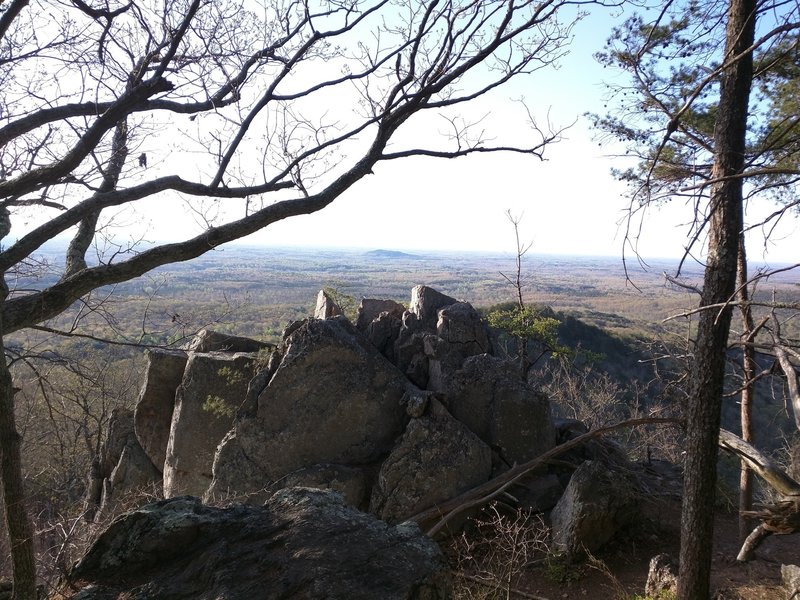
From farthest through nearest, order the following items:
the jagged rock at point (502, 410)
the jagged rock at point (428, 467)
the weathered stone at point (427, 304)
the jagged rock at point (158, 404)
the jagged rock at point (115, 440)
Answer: the jagged rock at point (115, 440) → the jagged rock at point (158, 404) → the weathered stone at point (427, 304) → the jagged rock at point (502, 410) → the jagged rock at point (428, 467)

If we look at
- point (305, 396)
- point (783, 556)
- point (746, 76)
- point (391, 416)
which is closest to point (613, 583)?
point (783, 556)

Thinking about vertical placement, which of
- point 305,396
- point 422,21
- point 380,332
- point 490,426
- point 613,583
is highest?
point 422,21

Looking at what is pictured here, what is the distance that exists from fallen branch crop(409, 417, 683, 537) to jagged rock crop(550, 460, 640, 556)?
66 cm

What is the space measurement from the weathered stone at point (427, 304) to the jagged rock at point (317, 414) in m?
2.03

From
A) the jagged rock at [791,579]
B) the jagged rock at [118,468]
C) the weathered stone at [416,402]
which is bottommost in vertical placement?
the jagged rock at [118,468]

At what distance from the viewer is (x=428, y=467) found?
25.6ft

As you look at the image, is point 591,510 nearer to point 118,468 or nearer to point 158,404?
point 158,404

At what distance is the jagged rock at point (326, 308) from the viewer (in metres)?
10.8

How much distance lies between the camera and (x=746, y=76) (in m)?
5.08

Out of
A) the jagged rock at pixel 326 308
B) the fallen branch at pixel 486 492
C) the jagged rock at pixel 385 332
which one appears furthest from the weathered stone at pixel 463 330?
the fallen branch at pixel 486 492

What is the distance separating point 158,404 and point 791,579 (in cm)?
1054

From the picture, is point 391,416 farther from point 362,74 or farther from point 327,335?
point 362,74

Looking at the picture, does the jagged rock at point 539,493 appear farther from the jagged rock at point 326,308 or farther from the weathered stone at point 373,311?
the jagged rock at point 326,308

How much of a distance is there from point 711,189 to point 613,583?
205 inches
